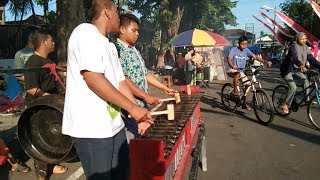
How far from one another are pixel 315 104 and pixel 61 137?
17.9ft

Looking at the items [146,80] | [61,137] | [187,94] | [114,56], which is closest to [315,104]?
[187,94]

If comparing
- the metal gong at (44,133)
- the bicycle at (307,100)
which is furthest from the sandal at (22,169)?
the bicycle at (307,100)

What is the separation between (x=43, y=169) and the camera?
14.0 ft

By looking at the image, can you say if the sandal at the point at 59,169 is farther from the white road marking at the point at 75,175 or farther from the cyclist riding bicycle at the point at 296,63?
the cyclist riding bicycle at the point at 296,63

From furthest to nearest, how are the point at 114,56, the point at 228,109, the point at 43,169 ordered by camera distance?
the point at 228,109
the point at 43,169
the point at 114,56

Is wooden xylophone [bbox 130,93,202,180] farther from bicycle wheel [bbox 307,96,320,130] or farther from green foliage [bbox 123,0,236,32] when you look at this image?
green foliage [bbox 123,0,236,32]

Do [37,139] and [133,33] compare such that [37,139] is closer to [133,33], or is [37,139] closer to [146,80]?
[146,80]

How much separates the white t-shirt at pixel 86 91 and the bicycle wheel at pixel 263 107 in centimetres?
579

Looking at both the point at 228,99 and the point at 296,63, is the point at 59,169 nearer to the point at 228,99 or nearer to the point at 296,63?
the point at 228,99

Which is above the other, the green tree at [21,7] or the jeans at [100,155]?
the green tree at [21,7]

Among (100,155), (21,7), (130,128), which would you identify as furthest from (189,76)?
(21,7)

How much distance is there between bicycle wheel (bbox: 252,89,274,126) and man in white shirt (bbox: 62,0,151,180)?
5.67 m

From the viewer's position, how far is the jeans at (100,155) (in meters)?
2.21

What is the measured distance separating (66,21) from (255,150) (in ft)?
13.7
